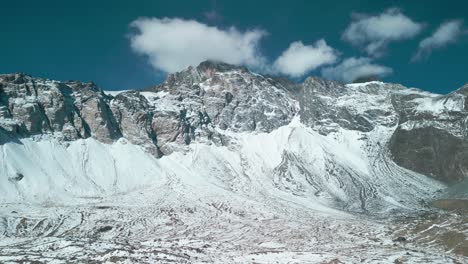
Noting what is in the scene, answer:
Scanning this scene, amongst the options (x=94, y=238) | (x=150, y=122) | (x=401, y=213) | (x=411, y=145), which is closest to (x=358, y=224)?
(x=401, y=213)

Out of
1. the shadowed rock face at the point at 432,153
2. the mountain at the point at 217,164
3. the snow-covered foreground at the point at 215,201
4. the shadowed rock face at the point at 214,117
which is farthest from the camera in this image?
the shadowed rock face at the point at 432,153

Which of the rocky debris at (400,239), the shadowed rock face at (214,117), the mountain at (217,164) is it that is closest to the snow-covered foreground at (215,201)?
the mountain at (217,164)

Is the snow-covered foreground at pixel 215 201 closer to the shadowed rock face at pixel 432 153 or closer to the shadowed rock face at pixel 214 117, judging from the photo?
the shadowed rock face at pixel 214 117

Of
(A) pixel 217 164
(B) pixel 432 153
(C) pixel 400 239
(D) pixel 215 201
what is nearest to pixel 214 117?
(A) pixel 217 164

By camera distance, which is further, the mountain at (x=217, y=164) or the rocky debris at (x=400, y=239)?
the mountain at (x=217, y=164)

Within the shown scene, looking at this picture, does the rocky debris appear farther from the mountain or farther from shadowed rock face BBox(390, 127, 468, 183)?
shadowed rock face BBox(390, 127, 468, 183)

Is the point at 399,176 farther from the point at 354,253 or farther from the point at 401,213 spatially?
the point at 354,253

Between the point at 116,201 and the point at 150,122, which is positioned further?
the point at 150,122
